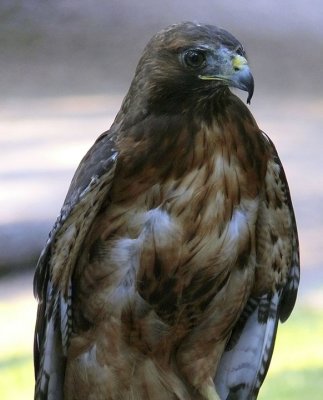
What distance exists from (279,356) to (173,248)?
5.79 feet

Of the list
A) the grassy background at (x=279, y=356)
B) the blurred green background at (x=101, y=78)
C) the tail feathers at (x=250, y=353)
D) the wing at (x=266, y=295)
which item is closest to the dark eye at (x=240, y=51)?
the wing at (x=266, y=295)

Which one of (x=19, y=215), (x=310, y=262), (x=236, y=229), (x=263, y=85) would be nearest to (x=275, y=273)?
(x=236, y=229)

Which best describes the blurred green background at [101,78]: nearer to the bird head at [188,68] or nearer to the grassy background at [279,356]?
the grassy background at [279,356]

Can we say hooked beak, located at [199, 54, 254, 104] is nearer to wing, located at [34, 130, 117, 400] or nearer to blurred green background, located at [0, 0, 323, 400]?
wing, located at [34, 130, 117, 400]

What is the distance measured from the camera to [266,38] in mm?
7219

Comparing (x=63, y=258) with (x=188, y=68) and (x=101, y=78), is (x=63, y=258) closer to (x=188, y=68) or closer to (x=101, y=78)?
(x=188, y=68)

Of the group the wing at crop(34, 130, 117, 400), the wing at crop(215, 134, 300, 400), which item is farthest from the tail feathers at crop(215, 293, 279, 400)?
the wing at crop(34, 130, 117, 400)

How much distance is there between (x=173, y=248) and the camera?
8.88 ft

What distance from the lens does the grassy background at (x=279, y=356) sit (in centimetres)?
404

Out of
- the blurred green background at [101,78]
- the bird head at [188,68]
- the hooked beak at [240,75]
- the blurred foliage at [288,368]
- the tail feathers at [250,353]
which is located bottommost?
the tail feathers at [250,353]

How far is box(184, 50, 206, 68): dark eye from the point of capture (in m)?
2.45

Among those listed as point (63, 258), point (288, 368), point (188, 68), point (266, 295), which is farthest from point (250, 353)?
point (288, 368)

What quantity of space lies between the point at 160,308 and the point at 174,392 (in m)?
0.30

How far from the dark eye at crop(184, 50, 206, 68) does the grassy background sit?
1.85 metres
